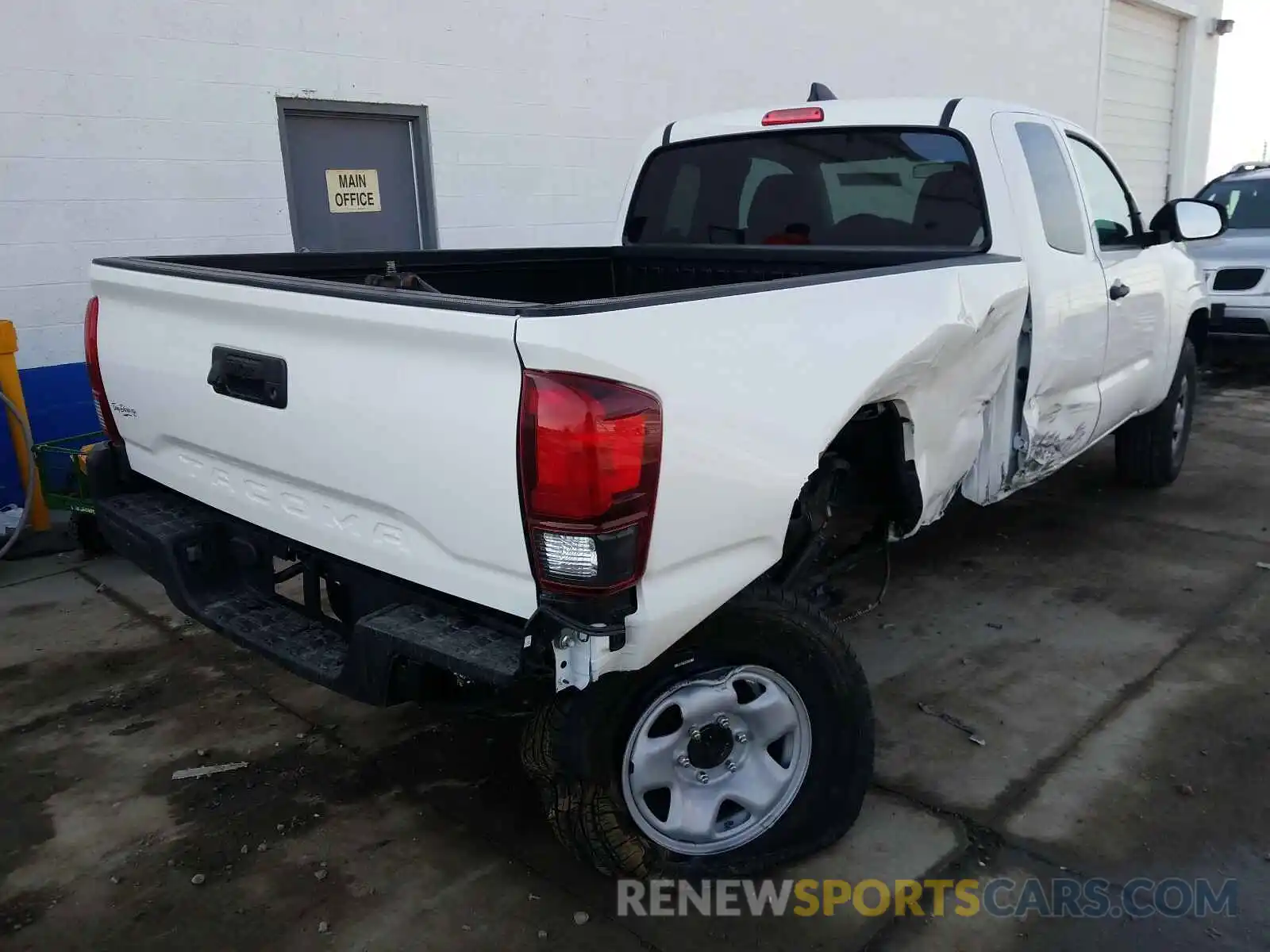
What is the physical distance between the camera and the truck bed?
308 cm

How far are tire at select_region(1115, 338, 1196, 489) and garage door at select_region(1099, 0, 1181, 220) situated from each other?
10.7 m

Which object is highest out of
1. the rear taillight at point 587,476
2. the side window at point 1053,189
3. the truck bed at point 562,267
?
the side window at point 1053,189

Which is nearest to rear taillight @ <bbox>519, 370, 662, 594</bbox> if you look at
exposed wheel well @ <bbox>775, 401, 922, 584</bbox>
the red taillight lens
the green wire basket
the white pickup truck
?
the white pickup truck

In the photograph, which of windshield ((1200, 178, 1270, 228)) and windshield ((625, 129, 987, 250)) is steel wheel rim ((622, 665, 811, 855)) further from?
windshield ((1200, 178, 1270, 228))

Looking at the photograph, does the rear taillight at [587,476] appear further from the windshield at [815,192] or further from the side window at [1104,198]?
the side window at [1104,198]

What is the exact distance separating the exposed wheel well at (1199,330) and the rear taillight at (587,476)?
4875mm

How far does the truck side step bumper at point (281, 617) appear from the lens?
2176 mm

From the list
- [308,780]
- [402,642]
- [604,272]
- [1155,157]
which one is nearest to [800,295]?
[402,642]

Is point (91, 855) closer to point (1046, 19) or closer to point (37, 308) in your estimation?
point (37, 308)

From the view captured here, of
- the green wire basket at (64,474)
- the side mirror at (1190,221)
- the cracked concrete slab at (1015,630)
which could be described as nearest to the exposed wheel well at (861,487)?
the cracked concrete slab at (1015,630)

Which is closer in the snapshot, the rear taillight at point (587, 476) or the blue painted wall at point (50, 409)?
the rear taillight at point (587, 476)

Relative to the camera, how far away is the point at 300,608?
2.81 metres

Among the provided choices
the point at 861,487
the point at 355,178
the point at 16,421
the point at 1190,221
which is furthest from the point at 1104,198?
the point at 16,421

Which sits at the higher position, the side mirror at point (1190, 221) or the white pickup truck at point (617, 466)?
the side mirror at point (1190, 221)
